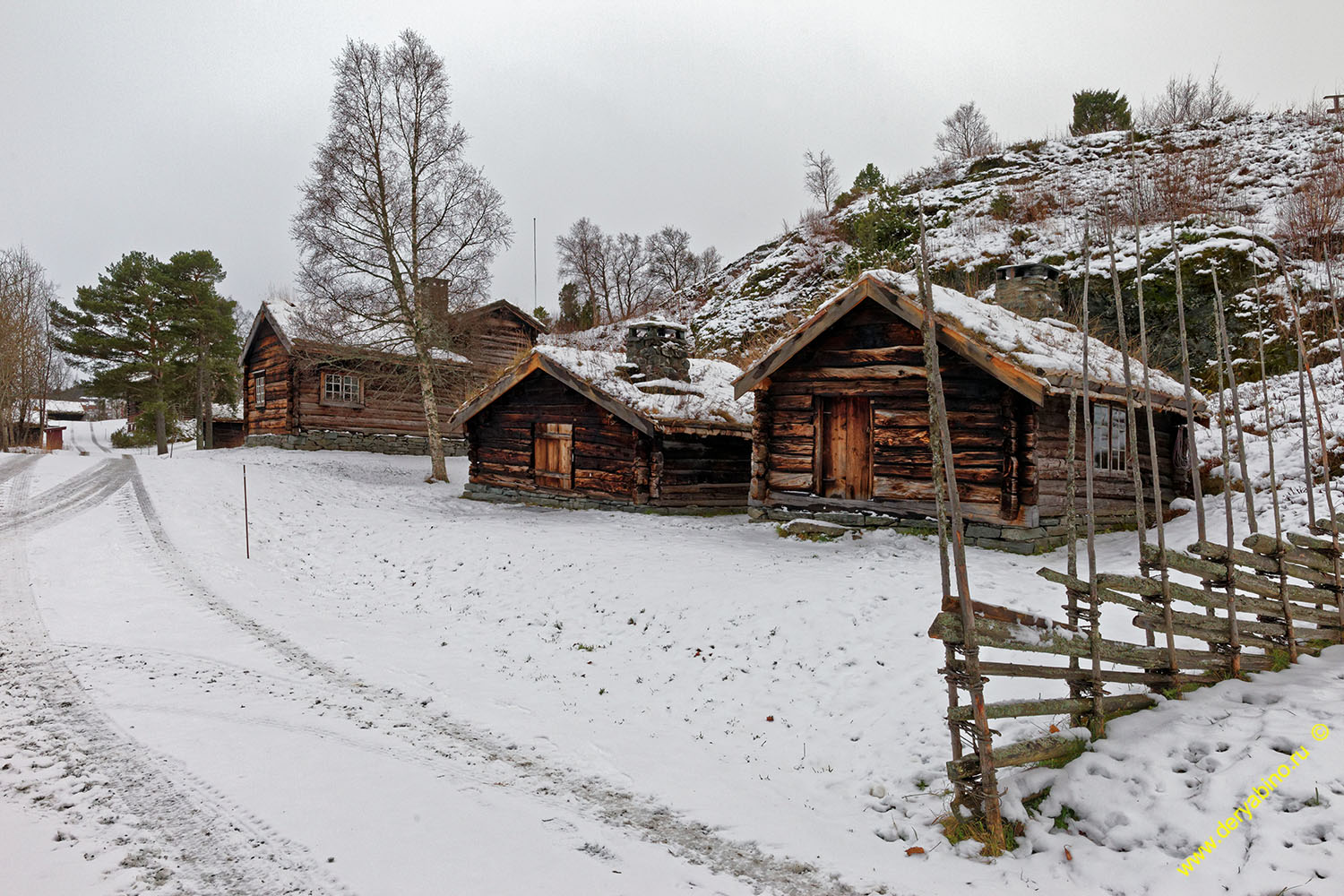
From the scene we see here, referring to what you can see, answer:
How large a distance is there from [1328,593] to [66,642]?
12788mm

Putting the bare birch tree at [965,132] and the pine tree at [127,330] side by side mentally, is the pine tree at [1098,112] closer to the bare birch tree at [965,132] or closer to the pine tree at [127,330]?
the bare birch tree at [965,132]

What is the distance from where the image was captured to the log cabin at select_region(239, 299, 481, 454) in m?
24.4

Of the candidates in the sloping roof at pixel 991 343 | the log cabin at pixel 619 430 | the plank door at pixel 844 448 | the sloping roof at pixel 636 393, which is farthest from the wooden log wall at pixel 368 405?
the sloping roof at pixel 991 343

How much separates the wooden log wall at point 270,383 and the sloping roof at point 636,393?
35.8 feet

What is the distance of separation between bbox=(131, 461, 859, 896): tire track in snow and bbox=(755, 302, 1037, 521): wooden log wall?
7.96 metres

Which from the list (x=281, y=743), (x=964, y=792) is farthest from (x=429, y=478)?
(x=964, y=792)

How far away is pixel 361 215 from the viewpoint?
1962 cm

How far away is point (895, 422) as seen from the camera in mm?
12508

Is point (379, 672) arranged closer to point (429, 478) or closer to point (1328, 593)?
point (1328, 593)

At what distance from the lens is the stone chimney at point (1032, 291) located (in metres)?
15.5

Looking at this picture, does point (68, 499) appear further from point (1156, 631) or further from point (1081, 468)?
point (1081, 468)

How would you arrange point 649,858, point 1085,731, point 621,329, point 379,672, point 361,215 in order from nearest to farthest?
point 649,858 < point 1085,731 < point 379,672 < point 361,215 < point 621,329

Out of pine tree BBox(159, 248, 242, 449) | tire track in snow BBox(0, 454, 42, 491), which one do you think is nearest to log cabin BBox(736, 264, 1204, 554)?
tire track in snow BBox(0, 454, 42, 491)

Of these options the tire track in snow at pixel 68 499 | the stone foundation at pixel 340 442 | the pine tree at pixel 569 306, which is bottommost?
the tire track in snow at pixel 68 499
